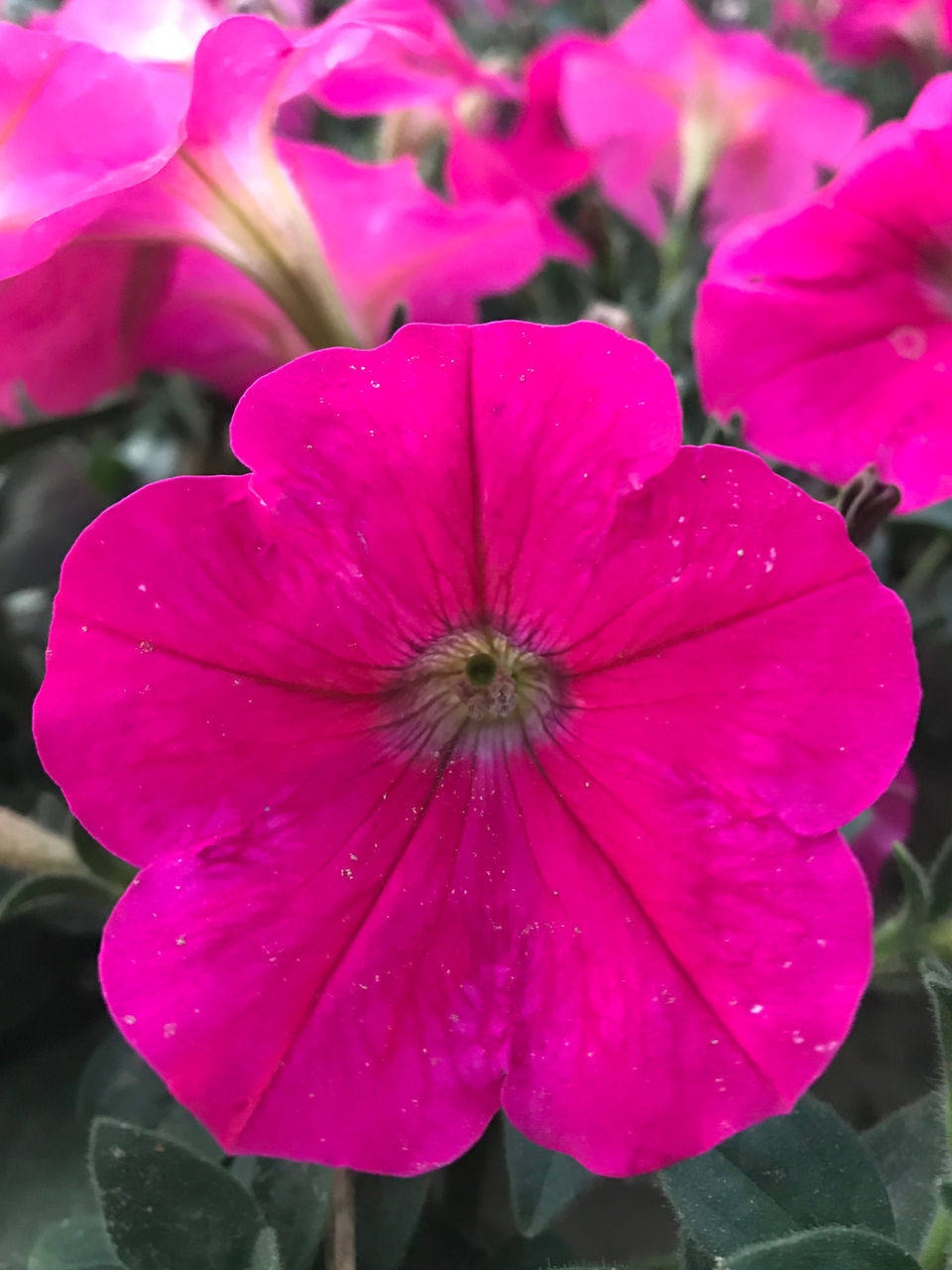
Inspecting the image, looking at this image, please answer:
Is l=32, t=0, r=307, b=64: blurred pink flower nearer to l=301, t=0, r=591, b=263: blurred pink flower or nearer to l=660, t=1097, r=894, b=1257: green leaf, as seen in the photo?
l=301, t=0, r=591, b=263: blurred pink flower

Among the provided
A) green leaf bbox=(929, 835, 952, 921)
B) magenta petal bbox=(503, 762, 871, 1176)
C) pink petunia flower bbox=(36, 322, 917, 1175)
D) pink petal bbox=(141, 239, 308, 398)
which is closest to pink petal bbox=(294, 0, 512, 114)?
pink petal bbox=(141, 239, 308, 398)

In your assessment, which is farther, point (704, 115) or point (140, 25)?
point (704, 115)

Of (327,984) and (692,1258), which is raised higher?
(327,984)

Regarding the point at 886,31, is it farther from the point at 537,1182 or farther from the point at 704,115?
the point at 537,1182

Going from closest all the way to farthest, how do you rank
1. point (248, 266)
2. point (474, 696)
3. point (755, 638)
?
point (755, 638) → point (474, 696) → point (248, 266)

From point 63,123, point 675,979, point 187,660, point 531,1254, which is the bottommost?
point 531,1254

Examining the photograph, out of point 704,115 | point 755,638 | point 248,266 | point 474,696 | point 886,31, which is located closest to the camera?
point 755,638

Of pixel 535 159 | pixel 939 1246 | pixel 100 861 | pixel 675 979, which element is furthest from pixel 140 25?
pixel 939 1246
